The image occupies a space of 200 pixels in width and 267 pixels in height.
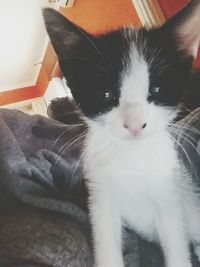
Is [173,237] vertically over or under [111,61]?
under

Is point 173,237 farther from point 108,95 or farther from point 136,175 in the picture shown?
point 108,95

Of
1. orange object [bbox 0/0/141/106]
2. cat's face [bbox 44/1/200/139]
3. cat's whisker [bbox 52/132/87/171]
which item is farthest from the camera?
orange object [bbox 0/0/141/106]

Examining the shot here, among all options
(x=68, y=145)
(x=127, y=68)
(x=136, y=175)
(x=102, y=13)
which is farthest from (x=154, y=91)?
(x=102, y=13)

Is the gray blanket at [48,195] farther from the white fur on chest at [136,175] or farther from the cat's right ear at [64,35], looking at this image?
the cat's right ear at [64,35]

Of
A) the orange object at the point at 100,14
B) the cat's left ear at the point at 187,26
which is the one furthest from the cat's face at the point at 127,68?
the orange object at the point at 100,14

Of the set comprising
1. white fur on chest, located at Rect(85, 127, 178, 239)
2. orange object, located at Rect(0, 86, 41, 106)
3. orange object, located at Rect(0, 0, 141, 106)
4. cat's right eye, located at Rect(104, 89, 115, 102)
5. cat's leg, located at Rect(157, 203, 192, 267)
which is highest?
cat's right eye, located at Rect(104, 89, 115, 102)

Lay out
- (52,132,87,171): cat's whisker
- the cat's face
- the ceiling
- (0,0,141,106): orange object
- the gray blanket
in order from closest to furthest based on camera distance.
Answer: the gray blanket, the cat's face, (52,132,87,171): cat's whisker, (0,0,141,106): orange object, the ceiling

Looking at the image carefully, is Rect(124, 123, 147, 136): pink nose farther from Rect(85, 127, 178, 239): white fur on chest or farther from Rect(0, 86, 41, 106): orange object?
Rect(0, 86, 41, 106): orange object

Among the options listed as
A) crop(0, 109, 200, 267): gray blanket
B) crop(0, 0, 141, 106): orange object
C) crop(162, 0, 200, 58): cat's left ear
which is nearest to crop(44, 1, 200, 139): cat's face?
crop(162, 0, 200, 58): cat's left ear
